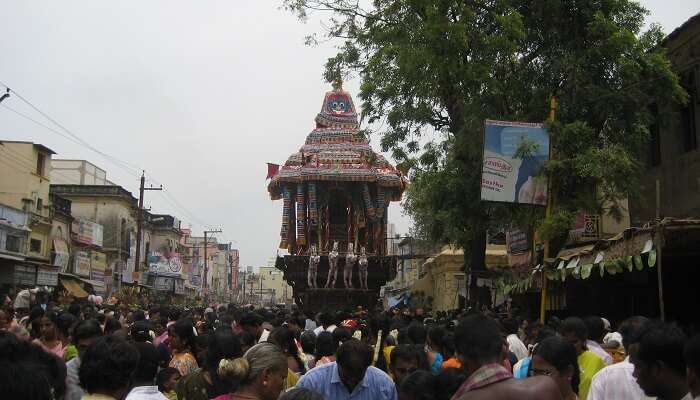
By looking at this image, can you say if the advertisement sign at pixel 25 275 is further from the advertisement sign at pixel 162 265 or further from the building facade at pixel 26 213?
the advertisement sign at pixel 162 265

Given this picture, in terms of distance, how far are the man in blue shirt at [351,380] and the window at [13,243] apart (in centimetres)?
2788

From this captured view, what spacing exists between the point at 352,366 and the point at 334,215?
33439 mm

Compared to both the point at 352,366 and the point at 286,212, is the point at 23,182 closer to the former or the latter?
the point at 286,212

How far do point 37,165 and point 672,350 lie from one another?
35308mm

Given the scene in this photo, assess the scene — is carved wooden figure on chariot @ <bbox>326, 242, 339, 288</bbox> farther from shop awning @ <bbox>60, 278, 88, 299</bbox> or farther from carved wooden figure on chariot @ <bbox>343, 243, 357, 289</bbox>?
shop awning @ <bbox>60, 278, 88, 299</bbox>

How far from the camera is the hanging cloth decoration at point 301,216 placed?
1426 inches

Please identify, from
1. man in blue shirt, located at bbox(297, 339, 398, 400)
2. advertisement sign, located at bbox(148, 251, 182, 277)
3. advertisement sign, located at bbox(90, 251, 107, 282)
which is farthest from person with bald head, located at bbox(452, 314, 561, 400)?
advertisement sign, located at bbox(148, 251, 182, 277)

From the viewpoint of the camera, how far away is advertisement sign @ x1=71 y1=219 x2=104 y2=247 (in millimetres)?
38625

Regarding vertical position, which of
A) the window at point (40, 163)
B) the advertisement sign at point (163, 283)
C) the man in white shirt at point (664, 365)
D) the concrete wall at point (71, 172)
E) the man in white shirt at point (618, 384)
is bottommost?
the advertisement sign at point (163, 283)

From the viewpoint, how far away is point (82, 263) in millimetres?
39531

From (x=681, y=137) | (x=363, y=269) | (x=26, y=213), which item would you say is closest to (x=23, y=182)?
(x=26, y=213)

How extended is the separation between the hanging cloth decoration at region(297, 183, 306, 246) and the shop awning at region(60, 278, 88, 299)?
36.7ft

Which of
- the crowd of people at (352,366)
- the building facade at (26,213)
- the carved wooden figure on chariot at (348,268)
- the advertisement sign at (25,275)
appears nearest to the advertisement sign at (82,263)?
the building facade at (26,213)

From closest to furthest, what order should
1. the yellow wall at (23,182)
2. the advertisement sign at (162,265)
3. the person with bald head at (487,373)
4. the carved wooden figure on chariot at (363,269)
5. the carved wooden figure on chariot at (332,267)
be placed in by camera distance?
the person with bald head at (487,373)
the yellow wall at (23,182)
the carved wooden figure on chariot at (332,267)
the carved wooden figure on chariot at (363,269)
the advertisement sign at (162,265)
